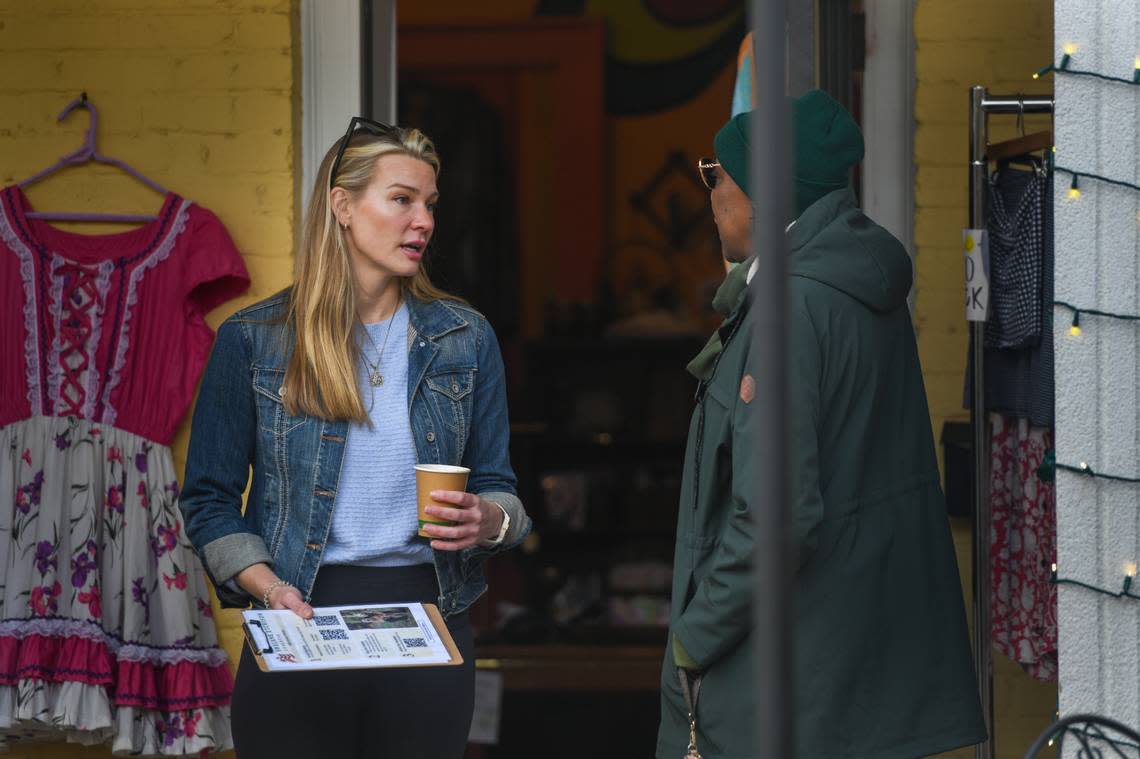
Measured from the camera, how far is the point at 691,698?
7.79 ft

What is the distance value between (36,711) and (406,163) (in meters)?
1.69

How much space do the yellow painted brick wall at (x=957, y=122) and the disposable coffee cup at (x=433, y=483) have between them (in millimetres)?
1837

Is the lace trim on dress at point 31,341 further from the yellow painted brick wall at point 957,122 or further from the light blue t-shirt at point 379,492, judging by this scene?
the yellow painted brick wall at point 957,122

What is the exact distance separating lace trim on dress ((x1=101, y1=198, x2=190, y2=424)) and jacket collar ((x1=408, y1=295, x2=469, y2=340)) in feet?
4.02

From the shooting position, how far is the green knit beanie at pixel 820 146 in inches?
93.2

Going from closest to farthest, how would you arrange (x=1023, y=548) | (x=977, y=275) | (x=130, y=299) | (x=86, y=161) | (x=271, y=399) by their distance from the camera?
1. (x=271, y=399)
2. (x=977, y=275)
3. (x=1023, y=548)
4. (x=130, y=299)
5. (x=86, y=161)

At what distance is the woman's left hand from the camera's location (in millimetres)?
2250

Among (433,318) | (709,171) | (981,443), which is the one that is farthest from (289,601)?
(981,443)

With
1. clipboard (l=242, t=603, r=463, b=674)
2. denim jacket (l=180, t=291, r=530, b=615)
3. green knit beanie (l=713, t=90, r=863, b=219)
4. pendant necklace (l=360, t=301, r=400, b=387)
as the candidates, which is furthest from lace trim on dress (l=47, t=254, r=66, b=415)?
green knit beanie (l=713, t=90, r=863, b=219)

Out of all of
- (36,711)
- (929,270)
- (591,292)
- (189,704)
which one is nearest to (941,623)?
(929,270)

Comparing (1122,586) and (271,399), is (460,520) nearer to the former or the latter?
(271,399)

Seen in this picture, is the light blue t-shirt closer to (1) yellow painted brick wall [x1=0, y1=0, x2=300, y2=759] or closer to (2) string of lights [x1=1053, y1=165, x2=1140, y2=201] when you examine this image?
(2) string of lights [x1=1053, y1=165, x2=1140, y2=201]

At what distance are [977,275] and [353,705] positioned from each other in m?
1.65

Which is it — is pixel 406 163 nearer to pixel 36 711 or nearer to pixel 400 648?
pixel 400 648
